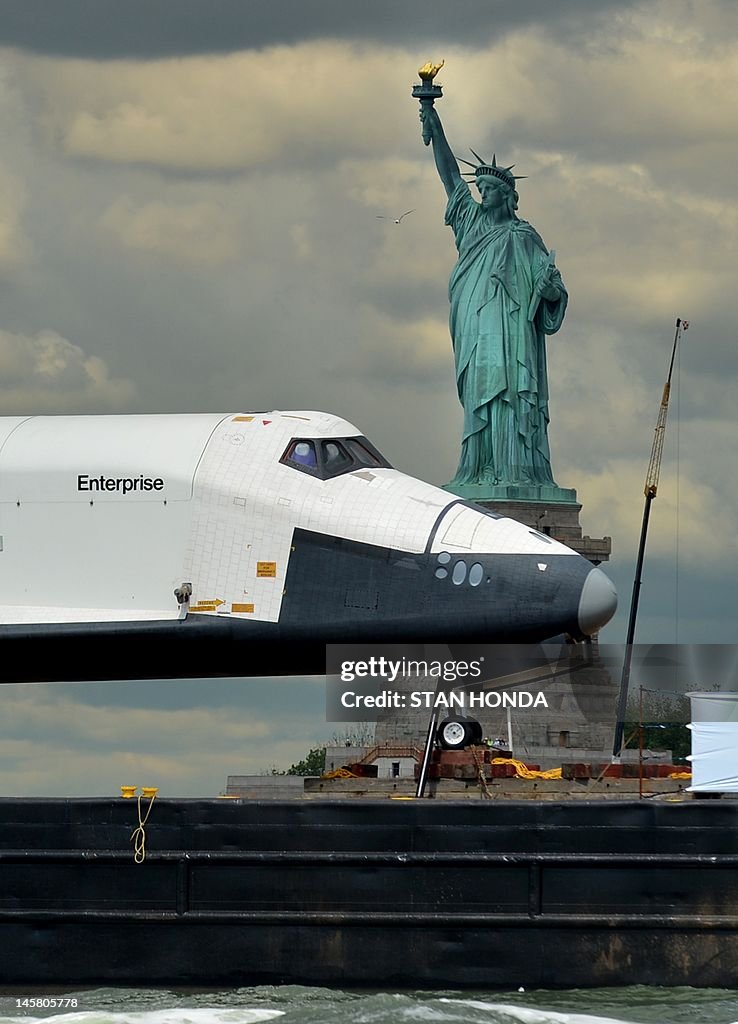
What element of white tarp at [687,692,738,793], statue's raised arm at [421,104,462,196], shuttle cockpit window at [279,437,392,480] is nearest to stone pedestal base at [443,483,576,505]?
statue's raised arm at [421,104,462,196]

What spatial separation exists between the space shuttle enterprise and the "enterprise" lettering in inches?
0.7

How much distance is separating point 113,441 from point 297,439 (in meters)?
2.40

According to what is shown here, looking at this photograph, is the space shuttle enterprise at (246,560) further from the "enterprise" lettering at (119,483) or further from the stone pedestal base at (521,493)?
the stone pedestal base at (521,493)

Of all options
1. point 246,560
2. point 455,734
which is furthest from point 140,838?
point 455,734

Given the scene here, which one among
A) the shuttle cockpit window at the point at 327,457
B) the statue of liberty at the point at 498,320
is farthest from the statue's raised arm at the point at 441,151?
the shuttle cockpit window at the point at 327,457

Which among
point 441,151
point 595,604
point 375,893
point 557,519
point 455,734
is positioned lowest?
point 375,893

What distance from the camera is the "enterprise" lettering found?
958 inches

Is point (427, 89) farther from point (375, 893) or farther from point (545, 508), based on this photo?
point (375, 893)

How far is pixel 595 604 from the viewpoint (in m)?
23.9

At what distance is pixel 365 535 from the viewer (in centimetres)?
2398

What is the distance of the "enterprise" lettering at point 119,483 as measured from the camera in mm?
24328

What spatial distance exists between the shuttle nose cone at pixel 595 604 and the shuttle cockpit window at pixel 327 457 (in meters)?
3.36

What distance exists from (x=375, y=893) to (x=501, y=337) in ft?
127

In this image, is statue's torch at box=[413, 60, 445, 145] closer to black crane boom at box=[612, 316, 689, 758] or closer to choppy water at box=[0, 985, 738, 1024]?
black crane boom at box=[612, 316, 689, 758]
